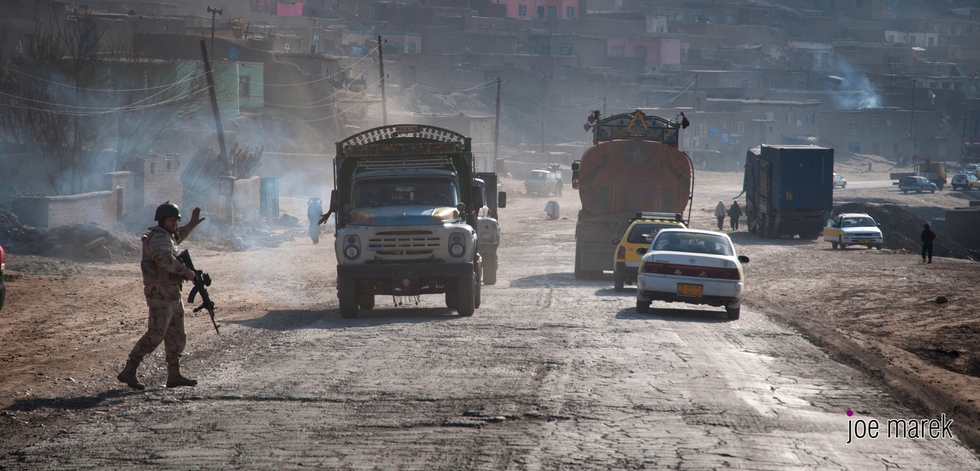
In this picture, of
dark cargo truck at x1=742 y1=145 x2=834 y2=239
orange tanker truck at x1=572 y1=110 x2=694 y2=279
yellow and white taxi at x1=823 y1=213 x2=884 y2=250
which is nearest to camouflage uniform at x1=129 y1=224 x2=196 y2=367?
orange tanker truck at x1=572 y1=110 x2=694 y2=279

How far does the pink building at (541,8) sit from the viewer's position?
124 m

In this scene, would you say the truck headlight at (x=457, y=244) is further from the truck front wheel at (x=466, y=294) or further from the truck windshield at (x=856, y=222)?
the truck windshield at (x=856, y=222)

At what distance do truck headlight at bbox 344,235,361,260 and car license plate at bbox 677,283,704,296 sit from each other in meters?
5.40

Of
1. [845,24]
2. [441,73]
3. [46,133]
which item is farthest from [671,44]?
[46,133]

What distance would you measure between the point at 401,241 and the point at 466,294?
1355 millimetres

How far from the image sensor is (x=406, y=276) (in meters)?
15.2

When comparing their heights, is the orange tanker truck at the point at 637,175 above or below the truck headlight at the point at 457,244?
above

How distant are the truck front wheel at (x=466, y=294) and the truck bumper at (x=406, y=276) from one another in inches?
3.5

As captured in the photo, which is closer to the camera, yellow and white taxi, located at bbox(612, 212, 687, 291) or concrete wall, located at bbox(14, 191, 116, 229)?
yellow and white taxi, located at bbox(612, 212, 687, 291)

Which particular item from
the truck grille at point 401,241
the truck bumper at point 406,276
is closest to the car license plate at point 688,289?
the truck bumper at point 406,276

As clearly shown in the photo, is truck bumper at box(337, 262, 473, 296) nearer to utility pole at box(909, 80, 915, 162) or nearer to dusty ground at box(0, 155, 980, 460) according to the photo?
dusty ground at box(0, 155, 980, 460)

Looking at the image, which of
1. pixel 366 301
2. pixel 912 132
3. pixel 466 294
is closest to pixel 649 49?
pixel 912 132

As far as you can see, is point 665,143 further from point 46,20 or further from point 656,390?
point 46,20

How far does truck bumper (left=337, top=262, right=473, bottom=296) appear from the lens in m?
15.2
